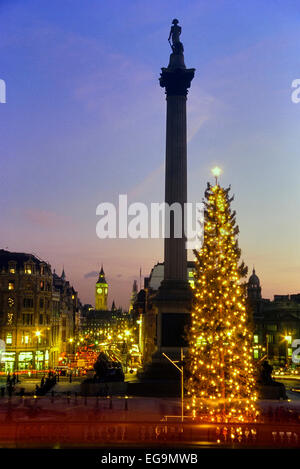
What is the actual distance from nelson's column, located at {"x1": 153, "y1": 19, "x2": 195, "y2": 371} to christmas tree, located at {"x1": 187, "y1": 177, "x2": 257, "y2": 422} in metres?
17.5

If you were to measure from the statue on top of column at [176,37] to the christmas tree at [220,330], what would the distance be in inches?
1211

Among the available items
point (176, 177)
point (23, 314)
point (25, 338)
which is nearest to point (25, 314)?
point (23, 314)

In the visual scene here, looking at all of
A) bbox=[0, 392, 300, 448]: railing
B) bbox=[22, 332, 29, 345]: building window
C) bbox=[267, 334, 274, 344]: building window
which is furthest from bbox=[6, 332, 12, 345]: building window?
bbox=[267, 334, 274, 344]: building window

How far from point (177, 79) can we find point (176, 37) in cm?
636

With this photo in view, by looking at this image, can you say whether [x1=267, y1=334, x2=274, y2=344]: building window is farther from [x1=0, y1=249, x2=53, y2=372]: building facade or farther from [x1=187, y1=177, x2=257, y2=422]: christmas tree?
[x1=187, y1=177, x2=257, y2=422]: christmas tree

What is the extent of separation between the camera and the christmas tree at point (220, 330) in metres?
24.5

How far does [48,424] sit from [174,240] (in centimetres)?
2925

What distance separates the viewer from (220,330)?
81.8 ft

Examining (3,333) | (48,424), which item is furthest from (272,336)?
(48,424)

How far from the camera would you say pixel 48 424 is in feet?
66.6

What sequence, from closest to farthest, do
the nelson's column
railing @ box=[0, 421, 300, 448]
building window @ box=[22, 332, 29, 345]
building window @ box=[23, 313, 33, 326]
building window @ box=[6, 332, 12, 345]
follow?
1. railing @ box=[0, 421, 300, 448]
2. the nelson's column
3. building window @ box=[6, 332, 12, 345]
4. building window @ box=[22, 332, 29, 345]
5. building window @ box=[23, 313, 33, 326]

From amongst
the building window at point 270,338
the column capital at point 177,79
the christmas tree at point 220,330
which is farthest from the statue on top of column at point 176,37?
the building window at point 270,338

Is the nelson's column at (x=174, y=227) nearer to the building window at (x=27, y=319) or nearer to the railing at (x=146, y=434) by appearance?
the railing at (x=146, y=434)

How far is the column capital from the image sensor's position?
1941 inches
